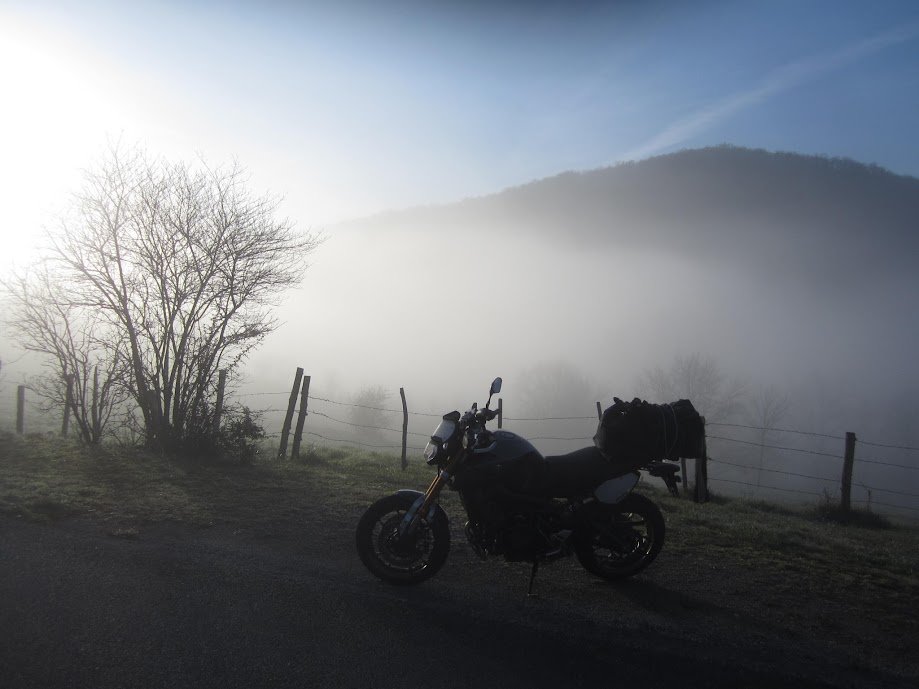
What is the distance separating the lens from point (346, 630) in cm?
399

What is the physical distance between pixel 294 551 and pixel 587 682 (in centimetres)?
300

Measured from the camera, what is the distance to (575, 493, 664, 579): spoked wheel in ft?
16.3

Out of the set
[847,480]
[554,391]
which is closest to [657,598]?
[847,480]

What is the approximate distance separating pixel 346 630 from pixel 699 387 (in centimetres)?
5600

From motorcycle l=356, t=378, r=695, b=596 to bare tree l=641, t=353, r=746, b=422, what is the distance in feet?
161

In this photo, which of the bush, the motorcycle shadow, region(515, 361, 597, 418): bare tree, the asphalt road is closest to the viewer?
the asphalt road

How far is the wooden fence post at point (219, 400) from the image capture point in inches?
468

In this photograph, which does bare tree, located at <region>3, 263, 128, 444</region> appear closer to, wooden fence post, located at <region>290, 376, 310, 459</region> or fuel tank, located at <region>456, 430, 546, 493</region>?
wooden fence post, located at <region>290, 376, 310, 459</region>

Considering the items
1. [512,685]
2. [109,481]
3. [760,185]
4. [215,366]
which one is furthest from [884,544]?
[760,185]

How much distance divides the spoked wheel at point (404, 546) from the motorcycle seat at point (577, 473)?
85 centimetres

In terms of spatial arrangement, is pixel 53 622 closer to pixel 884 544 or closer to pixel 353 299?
pixel 884 544

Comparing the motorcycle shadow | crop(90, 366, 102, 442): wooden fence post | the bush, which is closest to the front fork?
the motorcycle shadow

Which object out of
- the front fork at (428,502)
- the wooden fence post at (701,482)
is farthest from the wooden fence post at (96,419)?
the wooden fence post at (701,482)

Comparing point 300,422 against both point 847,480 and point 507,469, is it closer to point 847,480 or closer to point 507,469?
point 507,469
